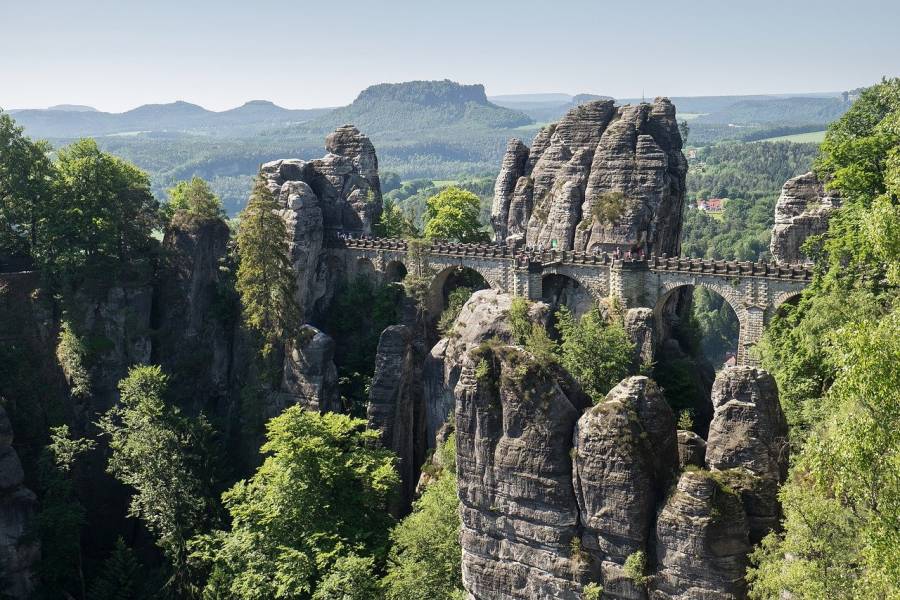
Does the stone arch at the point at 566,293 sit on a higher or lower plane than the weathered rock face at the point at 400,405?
higher

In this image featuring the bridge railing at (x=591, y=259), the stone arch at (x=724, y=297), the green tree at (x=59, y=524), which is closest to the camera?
the green tree at (x=59, y=524)

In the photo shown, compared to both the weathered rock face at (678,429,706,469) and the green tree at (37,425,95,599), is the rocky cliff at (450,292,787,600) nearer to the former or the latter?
the weathered rock face at (678,429,706,469)

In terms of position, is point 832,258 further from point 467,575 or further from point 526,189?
point 526,189

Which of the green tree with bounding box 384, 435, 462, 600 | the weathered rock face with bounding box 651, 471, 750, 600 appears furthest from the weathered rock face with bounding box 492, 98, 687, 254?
the weathered rock face with bounding box 651, 471, 750, 600

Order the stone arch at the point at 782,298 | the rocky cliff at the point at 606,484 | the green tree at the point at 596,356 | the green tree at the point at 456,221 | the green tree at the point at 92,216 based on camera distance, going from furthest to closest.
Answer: the green tree at the point at 456,221 → the green tree at the point at 92,216 → the stone arch at the point at 782,298 → the green tree at the point at 596,356 → the rocky cliff at the point at 606,484

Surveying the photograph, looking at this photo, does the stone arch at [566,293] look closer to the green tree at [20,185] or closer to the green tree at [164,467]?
the green tree at [164,467]

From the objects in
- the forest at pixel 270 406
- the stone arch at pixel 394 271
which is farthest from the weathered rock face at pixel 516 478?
the stone arch at pixel 394 271
